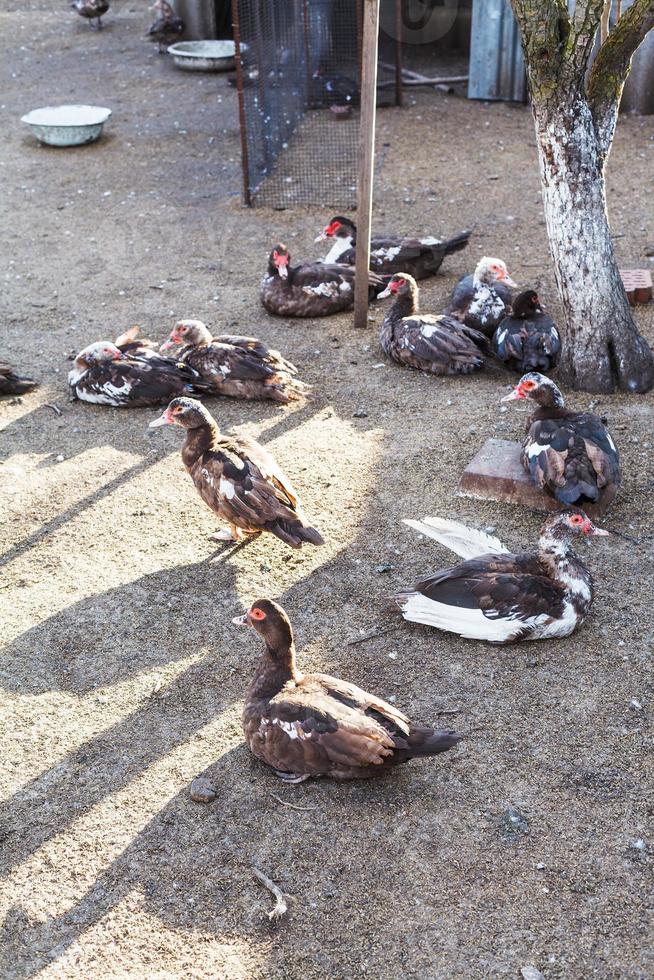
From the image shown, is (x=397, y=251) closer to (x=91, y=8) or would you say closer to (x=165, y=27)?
(x=165, y=27)

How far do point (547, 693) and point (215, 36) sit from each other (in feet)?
50.3

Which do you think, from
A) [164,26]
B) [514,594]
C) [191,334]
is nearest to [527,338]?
[191,334]

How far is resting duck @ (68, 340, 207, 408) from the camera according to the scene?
704 cm

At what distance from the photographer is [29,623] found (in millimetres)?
5094

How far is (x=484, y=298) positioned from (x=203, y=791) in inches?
189

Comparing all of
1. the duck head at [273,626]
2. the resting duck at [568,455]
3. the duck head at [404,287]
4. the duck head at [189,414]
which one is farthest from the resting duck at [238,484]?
the duck head at [404,287]

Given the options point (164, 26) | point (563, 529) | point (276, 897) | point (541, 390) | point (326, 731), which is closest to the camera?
point (276, 897)

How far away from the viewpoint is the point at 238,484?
538cm

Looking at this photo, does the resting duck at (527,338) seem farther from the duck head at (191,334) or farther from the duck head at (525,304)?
the duck head at (191,334)

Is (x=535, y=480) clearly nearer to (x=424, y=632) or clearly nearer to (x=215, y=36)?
(x=424, y=632)

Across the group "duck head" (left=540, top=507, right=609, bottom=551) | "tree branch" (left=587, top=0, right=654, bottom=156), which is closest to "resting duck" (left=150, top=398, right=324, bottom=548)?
"duck head" (left=540, top=507, right=609, bottom=551)

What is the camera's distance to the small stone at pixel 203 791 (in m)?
4.04

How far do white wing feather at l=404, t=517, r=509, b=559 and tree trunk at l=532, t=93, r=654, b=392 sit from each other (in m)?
2.19

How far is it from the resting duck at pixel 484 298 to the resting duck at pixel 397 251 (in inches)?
31.4
